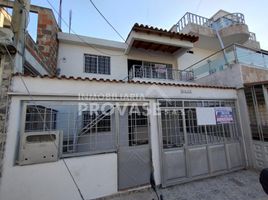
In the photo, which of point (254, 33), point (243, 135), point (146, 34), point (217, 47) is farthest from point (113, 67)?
point (254, 33)

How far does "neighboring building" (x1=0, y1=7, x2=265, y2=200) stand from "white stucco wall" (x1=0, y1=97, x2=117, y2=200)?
0.06 feet

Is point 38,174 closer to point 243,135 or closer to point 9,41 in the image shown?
point 9,41

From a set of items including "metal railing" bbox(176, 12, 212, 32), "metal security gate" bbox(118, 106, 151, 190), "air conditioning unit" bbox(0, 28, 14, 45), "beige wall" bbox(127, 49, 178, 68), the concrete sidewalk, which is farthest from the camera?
"metal railing" bbox(176, 12, 212, 32)

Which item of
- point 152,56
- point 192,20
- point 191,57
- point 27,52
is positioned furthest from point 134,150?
point 192,20

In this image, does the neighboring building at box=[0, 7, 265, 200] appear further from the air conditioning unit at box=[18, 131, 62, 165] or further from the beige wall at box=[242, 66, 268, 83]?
the beige wall at box=[242, 66, 268, 83]

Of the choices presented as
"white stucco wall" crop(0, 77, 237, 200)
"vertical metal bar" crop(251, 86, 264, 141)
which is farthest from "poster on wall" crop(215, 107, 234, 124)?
"white stucco wall" crop(0, 77, 237, 200)

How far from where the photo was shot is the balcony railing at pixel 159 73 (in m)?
8.45

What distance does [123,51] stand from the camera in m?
9.15

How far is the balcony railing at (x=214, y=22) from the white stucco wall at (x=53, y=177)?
10.0 metres

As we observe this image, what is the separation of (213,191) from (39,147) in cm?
496

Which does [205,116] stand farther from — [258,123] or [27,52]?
[27,52]

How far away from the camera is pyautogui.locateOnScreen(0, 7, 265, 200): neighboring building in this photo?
11.6 feet

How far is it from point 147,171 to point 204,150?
2.30 metres

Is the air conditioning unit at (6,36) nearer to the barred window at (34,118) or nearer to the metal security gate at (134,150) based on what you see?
the barred window at (34,118)
